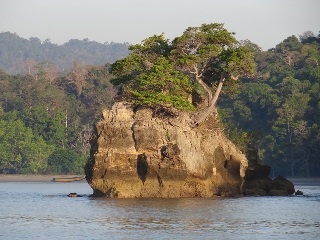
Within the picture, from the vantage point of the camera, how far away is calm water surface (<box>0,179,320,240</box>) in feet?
125

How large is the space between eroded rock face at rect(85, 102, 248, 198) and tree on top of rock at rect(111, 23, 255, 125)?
1.42m

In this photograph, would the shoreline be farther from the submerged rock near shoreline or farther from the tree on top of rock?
the submerged rock near shoreline

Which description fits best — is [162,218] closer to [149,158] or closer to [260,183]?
[149,158]

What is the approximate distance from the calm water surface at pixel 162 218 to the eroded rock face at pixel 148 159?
5.19 feet

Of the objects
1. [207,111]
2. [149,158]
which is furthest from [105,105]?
[149,158]

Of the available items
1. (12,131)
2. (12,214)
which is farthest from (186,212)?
(12,131)

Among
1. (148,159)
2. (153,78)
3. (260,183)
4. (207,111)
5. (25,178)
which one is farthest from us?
(25,178)

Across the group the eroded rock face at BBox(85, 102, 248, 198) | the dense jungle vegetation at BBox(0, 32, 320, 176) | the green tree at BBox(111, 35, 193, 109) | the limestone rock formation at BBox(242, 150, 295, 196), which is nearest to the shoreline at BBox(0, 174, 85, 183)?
the dense jungle vegetation at BBox(0, 32, 320, 176)

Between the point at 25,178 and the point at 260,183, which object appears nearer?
the point at 260,183

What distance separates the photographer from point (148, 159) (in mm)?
54625

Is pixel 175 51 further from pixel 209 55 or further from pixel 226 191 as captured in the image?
pixel 226 191

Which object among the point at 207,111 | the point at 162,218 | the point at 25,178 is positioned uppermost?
the point at 207,111

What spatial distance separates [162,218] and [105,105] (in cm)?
6957

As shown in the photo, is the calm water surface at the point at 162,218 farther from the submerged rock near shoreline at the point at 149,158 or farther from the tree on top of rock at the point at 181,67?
the tree on top of rock at the point at 181,67
